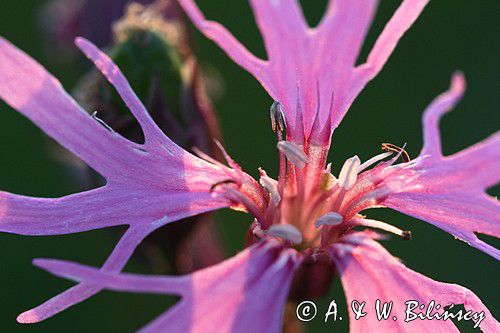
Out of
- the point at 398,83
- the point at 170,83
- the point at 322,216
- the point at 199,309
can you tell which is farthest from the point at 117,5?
the point at 398,83

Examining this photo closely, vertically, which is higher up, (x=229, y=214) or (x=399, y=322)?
(x=229, y=214)

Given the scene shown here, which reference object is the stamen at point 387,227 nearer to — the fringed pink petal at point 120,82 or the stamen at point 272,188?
the stamen at point 272,188

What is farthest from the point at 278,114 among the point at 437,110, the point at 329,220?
the point at 437,110

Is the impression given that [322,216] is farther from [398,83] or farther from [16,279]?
[398,83]

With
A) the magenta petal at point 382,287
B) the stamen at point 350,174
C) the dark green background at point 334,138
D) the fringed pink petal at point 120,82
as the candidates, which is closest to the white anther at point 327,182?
the stamen at point 350,174

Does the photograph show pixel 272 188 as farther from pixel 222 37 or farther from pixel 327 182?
pixel 222 37

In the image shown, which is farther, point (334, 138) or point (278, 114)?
point (334, 138)

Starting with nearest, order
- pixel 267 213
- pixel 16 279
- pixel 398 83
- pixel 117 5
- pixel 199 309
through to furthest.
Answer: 1. pixel 199 309
2. pixel 267 213
3. pixel 117 5
4. pixel 16 279
5. pixel 398 83
